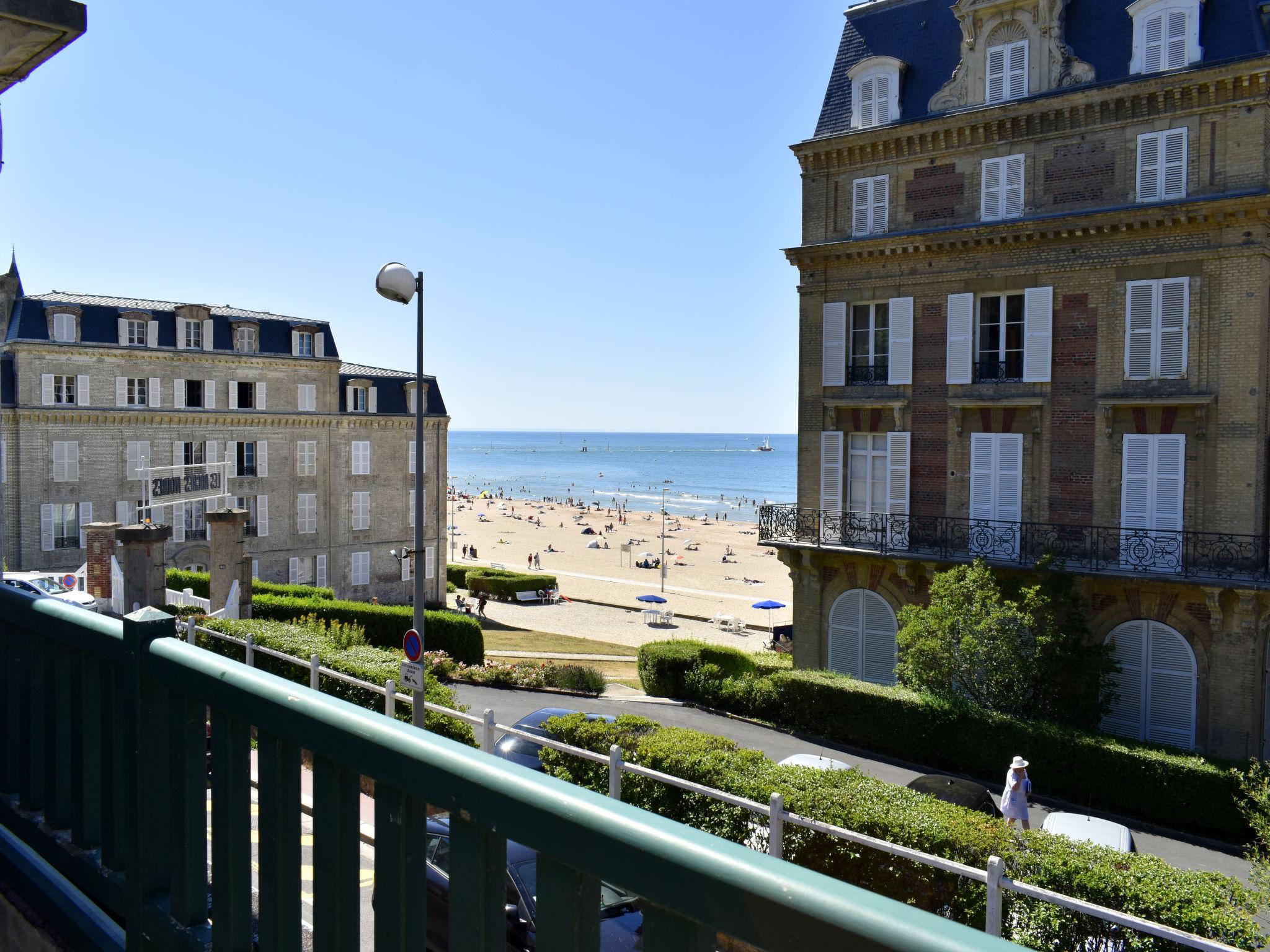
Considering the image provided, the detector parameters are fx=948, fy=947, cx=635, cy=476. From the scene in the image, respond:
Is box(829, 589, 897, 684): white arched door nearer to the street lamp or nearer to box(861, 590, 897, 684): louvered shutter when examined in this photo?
box(861, 590, 897, 684): louvered shutter

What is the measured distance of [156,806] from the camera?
2.91m

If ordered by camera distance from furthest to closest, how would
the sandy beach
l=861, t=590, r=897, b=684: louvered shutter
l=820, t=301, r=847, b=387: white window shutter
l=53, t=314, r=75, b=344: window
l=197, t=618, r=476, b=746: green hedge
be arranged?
1. the sandy beach
2. l=53, t=314, r=75, b=344: window
3. l=820, t=301, r=847, b=387: white window shutter
4. l=861, t=590, r=897, b=684: louvered shutter
5. l=197, t=618, r=476, b=746: green hedge

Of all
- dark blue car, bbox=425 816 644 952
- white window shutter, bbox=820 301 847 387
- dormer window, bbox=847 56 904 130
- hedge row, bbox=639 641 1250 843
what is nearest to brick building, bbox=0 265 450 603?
hedge row, bbox=639 641 1250 843

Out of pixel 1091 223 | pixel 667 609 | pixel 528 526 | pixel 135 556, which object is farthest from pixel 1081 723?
pixel 528 526

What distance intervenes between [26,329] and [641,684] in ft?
98.2

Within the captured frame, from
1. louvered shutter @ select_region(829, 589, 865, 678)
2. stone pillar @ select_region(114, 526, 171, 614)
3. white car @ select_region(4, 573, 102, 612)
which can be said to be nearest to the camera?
white car @ select_region(4, 573, 102, 612)

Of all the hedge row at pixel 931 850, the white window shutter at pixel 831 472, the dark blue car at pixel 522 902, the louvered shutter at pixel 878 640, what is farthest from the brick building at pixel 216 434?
the dark blue car at pixel 522 902

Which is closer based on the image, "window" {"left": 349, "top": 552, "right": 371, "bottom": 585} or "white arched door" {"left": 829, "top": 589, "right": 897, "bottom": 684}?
"white arched door" {"left": 829, "top": 589, "right": 897, "bottom": 684}

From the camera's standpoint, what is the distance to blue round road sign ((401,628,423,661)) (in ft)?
47.8

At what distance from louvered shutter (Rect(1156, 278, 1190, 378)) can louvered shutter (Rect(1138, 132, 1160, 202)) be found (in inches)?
82.4

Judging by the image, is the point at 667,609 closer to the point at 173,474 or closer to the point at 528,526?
the point at 173,474

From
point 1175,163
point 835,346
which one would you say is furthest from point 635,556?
point 1175,163

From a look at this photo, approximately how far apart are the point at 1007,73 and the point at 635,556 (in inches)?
2627

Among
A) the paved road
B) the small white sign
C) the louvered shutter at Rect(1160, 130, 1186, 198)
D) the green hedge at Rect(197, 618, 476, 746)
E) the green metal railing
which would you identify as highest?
the louvered shutter at Rect(1160, 130, 1186, 198)
